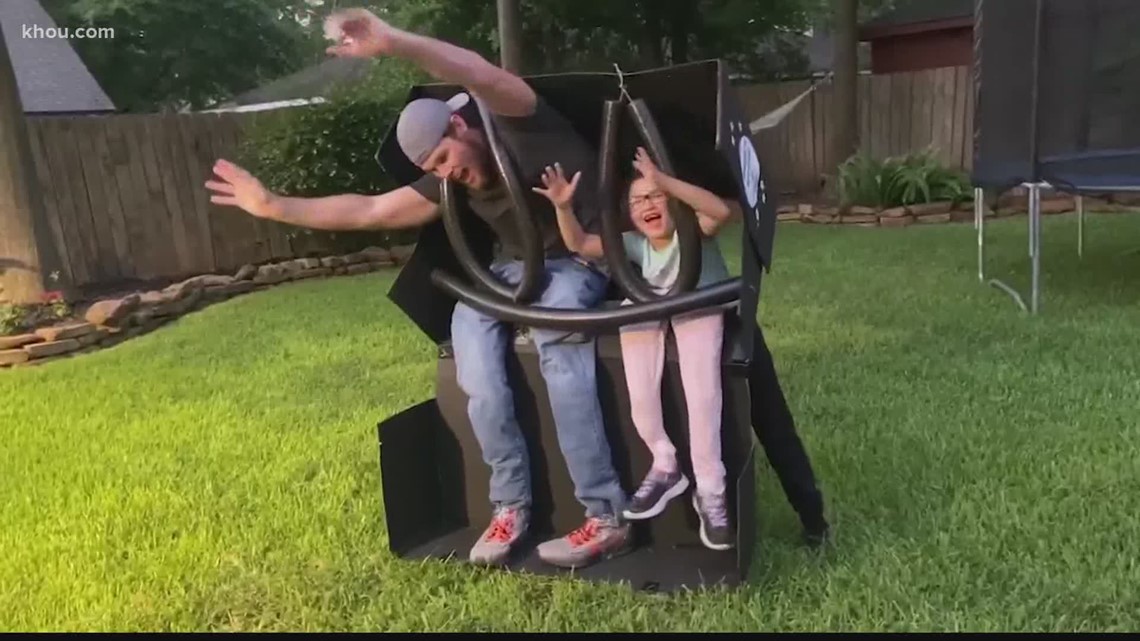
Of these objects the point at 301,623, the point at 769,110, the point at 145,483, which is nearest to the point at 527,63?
the point at 769,110

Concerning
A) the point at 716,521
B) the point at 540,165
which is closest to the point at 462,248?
the point at 540,165

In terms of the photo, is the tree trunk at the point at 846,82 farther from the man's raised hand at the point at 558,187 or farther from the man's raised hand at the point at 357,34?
the man's raised hand at the point at 357,34

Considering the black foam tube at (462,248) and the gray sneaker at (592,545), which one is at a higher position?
the black foam tube at (462,248)

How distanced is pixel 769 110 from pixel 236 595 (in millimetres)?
9774

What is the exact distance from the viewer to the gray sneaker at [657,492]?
2.01 meters

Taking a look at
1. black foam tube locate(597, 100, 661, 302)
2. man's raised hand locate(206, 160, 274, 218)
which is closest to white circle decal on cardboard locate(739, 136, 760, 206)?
black foam tube locate(597, 100, 661, 302)

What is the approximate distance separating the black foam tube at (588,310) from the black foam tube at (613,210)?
0.13 ft

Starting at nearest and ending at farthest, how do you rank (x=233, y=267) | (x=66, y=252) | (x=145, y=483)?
1. (x=145, y=483)
2. (x=66, y=252)
3. (x=233, y=267)

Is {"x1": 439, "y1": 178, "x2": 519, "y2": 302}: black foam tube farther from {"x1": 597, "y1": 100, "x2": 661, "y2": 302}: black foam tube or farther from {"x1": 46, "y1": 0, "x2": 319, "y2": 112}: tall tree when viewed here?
{"x1": 46, "y1": 0, "x2": 319, "y2": 112}: tall tree

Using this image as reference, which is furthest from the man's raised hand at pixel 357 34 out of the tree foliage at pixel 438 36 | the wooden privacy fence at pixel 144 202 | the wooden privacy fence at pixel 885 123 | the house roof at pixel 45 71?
the house roof at pixel 45 71

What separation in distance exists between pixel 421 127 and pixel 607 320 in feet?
1.60

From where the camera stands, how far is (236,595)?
2.05 metres

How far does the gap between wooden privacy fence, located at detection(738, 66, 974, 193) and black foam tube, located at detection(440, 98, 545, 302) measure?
26.2 feet

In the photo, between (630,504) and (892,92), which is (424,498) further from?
(892,92)
